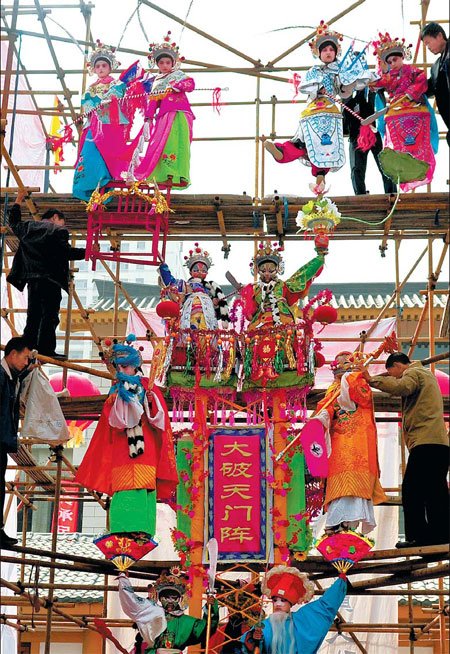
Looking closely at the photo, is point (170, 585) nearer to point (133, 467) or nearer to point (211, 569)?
point (211, 569)

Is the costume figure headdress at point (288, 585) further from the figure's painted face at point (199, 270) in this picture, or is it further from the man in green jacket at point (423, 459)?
the figure's painted face at point (199, 270)

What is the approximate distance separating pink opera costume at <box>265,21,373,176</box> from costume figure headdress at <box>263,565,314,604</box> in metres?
3.77

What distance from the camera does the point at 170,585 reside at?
1148cm

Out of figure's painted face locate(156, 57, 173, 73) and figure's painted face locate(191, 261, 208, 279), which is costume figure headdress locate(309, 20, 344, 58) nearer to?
figure's painted face locate(156, 57, 173, 73)

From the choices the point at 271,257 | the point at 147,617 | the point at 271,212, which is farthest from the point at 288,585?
the point at 271,212

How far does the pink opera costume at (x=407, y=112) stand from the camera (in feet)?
39.9

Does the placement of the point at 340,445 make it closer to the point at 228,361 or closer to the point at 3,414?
the point at 228,361

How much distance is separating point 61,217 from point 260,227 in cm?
188

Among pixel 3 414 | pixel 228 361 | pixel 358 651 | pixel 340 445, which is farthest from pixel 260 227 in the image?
pixel 358 651

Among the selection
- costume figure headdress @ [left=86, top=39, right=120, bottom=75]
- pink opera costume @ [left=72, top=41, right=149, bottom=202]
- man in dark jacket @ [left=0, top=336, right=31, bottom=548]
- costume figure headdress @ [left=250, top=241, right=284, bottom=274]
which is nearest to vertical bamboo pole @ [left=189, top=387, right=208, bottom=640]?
costume figure headdress @ [left=250, top=241, right=284, bottom=274]

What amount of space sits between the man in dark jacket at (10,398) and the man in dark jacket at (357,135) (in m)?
3.62

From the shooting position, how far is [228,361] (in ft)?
39.9

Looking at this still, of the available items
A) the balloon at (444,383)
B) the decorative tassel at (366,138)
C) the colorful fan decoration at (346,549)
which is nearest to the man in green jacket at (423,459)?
the colorful fan decoration at (346,549)

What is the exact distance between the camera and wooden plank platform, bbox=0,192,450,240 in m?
12.3
